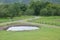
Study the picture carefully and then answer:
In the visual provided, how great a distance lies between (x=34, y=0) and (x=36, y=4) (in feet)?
9.06

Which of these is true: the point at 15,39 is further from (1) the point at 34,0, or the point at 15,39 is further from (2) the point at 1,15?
(1) the point at 34,0

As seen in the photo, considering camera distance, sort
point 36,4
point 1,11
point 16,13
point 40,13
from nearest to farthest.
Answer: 1. point 1,11
2. point 16,13
3. point 40,13
4. point 36,4

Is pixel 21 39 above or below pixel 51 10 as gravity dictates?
above

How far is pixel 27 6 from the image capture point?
55000 mm

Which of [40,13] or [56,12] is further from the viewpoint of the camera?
[40,13]

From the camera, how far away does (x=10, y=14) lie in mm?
37250

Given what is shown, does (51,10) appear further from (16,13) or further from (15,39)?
(15,39)

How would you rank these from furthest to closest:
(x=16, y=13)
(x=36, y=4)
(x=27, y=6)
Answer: (x=27, y=6) < (x=36, y=4) < (x=16, y=13)

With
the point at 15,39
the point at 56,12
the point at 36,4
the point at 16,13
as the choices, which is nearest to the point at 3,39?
the point at 15,39

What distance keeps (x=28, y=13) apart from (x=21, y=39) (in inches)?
1457

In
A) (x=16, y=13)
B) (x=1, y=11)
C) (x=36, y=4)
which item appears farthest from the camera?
(x=36, y=4)

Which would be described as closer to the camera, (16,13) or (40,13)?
(16,13)

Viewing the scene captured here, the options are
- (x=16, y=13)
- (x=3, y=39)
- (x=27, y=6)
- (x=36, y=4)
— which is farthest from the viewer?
(x=27, y=6)

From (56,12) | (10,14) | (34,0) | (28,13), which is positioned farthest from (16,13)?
(34,0)
